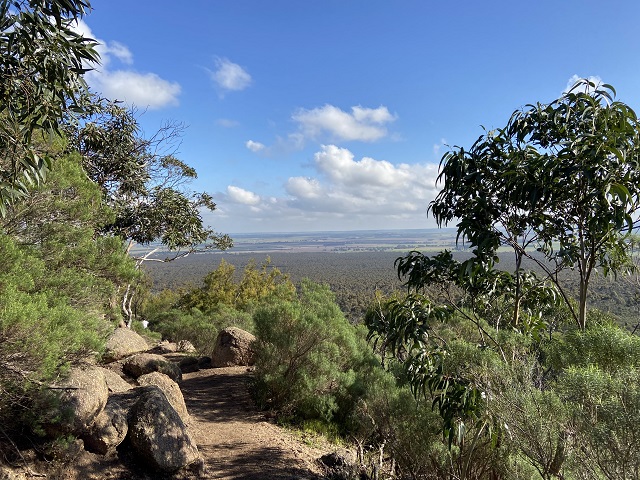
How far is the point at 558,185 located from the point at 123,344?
1108 cm

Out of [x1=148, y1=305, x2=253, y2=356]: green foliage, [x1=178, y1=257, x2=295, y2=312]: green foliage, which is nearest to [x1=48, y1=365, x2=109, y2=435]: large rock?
[x1=148, y1=305, x2=253, y2=356]: green foliage

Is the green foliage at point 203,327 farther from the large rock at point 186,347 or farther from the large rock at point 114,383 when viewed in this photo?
the large rock at point 114,383

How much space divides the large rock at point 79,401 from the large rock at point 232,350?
21.9 ft

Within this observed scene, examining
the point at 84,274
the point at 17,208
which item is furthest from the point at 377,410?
the point at 17,208

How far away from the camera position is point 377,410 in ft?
19.8

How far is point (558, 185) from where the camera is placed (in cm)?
346

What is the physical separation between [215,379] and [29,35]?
10.0 m

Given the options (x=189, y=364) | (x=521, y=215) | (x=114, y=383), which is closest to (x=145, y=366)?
(x=114, y=383)

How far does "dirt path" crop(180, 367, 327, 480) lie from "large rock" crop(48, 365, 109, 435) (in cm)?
197

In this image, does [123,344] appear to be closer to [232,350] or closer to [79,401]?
[232,350]

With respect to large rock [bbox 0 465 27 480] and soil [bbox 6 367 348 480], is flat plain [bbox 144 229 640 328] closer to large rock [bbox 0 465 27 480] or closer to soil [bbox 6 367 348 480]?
soil [bbox 6 367 348 480]

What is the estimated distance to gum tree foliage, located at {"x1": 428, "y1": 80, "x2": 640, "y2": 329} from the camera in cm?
320

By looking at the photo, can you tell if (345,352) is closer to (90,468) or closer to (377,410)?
(377,410)

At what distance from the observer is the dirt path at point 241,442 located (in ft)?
20.6
